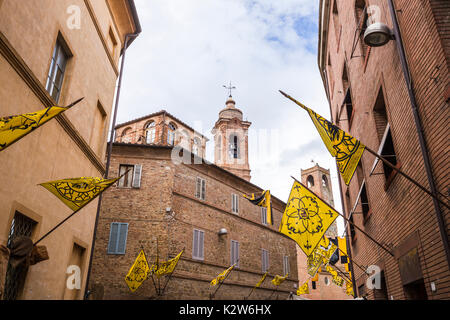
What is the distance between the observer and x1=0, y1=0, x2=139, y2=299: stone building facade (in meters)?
6.87

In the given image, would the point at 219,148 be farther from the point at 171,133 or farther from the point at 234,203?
the point at 234,203

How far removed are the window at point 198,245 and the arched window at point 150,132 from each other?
10.6m

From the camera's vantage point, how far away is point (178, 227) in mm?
19672

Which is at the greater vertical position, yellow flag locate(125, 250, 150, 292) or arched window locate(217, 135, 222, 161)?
arched window locate(217, 135, 222, 161)

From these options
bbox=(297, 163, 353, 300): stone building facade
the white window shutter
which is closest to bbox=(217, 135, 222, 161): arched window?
bbox=(297, 163, 353, 300): stone building facade

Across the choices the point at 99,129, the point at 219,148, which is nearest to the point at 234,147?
the point at 219,148

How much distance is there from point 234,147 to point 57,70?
123ft

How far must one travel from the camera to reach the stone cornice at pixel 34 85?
21.6 feet

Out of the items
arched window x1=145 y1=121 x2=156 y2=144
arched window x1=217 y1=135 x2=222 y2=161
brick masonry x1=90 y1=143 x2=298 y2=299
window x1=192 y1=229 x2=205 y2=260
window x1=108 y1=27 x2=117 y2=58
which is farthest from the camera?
arched window x1=217 y1=135 x2=222 y2=161

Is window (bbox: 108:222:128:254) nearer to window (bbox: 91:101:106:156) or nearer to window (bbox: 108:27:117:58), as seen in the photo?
window (bbox: 91:101:106:156)

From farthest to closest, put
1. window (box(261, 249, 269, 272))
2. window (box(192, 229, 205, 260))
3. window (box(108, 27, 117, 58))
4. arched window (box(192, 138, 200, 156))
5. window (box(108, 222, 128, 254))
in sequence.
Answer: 1. arched window (box(192, 138, 200, 156))
2. window (box(261, 249, 269, 272))
3. window (box(192, 229, 205, 260))
4. window (box(108, 222, 128, 254))
5. window (box(108, 27, 117, 58))

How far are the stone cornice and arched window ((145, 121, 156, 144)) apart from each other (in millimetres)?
18391
